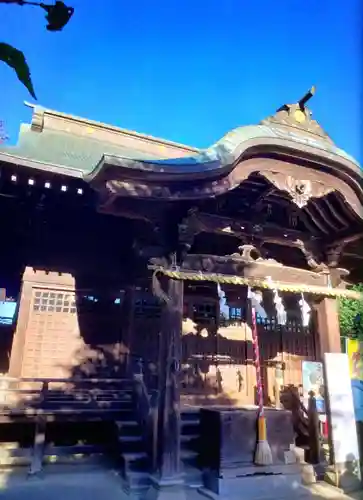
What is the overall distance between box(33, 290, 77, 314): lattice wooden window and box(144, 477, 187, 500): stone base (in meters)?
4.12

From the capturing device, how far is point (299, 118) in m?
7.18

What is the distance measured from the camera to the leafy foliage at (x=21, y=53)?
1243mm

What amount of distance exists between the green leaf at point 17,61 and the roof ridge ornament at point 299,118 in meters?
6.09

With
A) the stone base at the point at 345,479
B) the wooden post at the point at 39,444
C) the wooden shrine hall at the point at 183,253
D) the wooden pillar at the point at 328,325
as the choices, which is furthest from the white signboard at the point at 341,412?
the wooden post at the point at 39,444

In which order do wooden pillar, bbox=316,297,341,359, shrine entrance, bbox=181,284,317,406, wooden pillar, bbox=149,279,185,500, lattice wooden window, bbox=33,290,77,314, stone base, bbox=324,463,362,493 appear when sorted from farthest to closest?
shrine entrance, bbox=181,284,317,406 → lattice wooden window, bbox=33,290,77,314 → wooden pillar, bbox=316,297,341,359 → stone base, bbox=324,463,362,493 → wooden pillar, bbox=149,279,185,500

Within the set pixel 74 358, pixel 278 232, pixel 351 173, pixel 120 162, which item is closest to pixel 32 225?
pixel 74 358

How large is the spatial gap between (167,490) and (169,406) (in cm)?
107

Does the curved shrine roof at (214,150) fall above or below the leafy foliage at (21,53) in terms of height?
above

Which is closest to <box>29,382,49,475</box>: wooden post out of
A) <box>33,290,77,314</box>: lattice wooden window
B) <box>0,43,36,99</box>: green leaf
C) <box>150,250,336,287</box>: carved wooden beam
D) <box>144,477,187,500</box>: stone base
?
<box>33,290,77,314</box>: lattice wooden window

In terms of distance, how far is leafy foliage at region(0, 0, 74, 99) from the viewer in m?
1.24

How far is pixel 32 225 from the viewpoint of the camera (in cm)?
800

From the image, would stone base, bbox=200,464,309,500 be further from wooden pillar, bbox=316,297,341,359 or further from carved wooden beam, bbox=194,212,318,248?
carved wooden beam, bbox=194,212,318,248

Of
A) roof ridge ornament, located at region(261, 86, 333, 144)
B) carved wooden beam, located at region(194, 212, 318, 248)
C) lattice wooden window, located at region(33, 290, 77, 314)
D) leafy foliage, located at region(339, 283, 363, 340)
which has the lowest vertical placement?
lattice wooden window, located at region(33, 290, 77, 314)

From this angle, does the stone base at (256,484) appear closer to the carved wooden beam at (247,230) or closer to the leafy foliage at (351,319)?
the carved wooden beam at (247,230)
